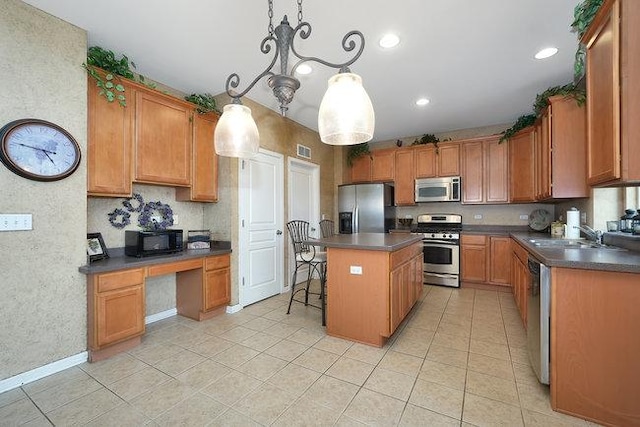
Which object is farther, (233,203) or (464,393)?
(233,203)

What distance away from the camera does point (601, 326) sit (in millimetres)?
1527

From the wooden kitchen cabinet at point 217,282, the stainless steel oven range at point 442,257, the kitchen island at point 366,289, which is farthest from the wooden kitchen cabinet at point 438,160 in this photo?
the wooden kitchen cabinet at point 217,282

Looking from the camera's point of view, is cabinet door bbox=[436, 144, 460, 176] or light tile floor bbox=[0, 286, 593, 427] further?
cabinet door bbox=[436, 144, 460, 176]

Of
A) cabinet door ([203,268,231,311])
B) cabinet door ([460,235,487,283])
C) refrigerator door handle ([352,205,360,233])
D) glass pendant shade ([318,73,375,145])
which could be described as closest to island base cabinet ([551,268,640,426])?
glass pendant shade ([318,73,375,145])

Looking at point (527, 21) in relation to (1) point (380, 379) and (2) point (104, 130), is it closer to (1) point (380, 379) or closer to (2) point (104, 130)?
(1) point (380, 379)

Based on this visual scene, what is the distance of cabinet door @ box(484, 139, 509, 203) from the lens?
14.2 ft

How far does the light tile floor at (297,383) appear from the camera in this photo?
5.27ft

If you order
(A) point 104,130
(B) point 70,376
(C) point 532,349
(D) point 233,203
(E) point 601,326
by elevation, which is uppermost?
(A) point 104,130

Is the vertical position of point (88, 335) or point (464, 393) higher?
point (88, 335)

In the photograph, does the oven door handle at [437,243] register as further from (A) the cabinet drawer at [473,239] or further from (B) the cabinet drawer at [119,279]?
(B) the cabinet drawer at [119,279]

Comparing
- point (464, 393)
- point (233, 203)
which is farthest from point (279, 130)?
point (464, 393)

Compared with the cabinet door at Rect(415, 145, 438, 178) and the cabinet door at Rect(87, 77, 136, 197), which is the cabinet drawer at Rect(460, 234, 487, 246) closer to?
the cabinet door at Rect(415, 145, 438, 178)

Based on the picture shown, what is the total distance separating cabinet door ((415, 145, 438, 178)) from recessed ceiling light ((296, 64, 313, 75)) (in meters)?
2.94

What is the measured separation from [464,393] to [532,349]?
0.69 m
